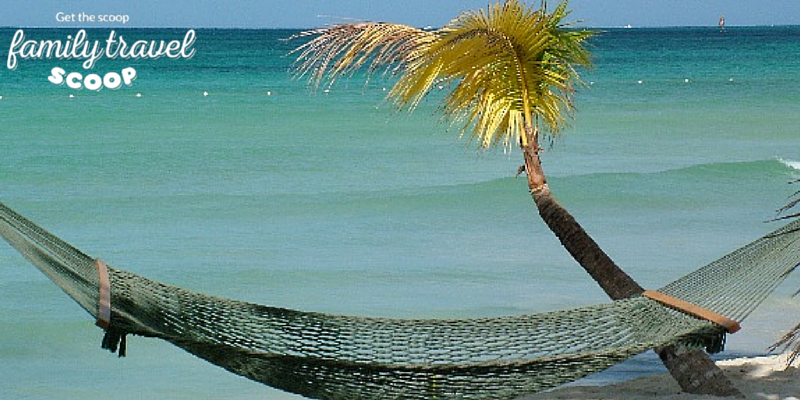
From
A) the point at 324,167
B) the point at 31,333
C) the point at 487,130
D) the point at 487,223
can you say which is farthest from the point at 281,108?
the point at 487,130

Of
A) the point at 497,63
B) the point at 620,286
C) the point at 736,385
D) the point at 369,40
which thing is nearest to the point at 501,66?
Result: the point at 497,63

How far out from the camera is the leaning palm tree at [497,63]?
374cm

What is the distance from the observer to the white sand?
3660mm

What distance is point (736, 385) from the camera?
12.3ft

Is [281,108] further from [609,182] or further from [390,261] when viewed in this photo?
[390,261]

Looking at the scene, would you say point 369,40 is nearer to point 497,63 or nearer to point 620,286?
point 497,63

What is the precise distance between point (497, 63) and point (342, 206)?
5.32 m

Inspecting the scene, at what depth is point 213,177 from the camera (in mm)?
10766

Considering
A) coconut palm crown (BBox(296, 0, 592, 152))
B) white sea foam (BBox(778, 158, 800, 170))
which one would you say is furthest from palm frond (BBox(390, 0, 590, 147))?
white sea foam (BBox(778, 158, 800, 170))

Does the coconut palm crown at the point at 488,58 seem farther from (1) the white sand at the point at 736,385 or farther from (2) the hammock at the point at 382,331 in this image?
(2) the hammock at the point at 382,331

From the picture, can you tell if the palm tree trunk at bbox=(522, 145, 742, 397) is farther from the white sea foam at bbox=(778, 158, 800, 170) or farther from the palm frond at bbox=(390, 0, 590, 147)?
the white sea foam at bbox=(778, 158, 800, 170)

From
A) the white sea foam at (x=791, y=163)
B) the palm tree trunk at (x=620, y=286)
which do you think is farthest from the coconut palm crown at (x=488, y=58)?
the white sea foam at (x=791, y=163)

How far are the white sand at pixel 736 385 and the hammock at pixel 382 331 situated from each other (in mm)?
751

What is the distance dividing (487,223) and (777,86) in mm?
14377
